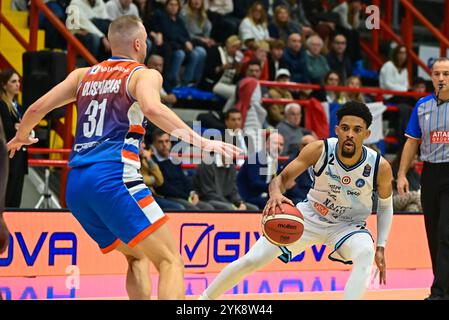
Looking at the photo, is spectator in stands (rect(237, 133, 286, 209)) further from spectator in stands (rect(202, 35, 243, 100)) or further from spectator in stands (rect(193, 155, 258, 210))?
spectator in stands (rect(202, 35, 243, 100))

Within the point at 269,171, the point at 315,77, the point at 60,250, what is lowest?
the point at 60,250

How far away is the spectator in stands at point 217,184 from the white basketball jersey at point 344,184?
4538 mm

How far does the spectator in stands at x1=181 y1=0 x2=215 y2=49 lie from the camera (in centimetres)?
1492

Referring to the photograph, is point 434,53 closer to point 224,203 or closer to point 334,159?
point 224,203

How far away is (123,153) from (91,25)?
7.90 m

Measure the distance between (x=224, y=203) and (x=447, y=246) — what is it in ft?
13.8

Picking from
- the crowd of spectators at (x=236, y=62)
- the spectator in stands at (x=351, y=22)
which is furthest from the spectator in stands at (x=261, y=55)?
the spectator in stands at (x=351, y=22)

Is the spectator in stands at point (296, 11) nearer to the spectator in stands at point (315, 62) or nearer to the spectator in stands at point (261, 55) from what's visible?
the spectator in stands at point (315, 62)

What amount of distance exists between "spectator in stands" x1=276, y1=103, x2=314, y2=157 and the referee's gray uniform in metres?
4.59

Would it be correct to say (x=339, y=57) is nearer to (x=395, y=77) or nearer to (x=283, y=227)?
(x=395, y=77)

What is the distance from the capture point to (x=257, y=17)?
1542 cm

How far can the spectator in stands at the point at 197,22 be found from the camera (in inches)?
587

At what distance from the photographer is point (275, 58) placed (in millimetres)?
15398
